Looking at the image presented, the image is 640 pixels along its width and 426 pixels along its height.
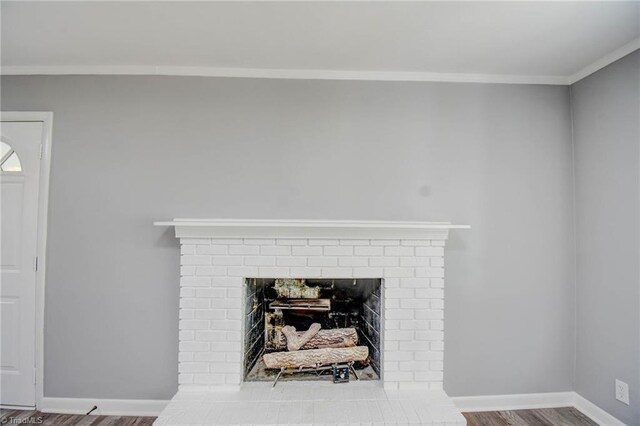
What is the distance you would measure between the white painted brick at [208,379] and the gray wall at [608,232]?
2.54m

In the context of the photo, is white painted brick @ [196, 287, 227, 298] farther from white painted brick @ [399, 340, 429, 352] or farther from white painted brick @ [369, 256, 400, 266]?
white painted brick @ [399, 340, 429, 352]

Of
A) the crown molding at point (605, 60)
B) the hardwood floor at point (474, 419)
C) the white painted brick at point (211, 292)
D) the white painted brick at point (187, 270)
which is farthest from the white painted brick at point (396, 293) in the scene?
the crown molding at point (605, 60)

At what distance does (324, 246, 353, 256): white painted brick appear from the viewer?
7.24 feet

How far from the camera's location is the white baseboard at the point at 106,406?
226cm

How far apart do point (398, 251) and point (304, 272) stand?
2.16 ft

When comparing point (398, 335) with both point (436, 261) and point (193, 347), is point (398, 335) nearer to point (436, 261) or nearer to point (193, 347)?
point (436, 261)

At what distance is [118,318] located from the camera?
2.28 meters

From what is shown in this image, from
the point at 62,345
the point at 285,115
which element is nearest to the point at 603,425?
the point at 285,115

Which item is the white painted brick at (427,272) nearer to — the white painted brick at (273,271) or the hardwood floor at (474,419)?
the white painted brick at (273,271)

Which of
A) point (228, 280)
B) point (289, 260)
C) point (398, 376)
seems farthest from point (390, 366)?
point (228, 280)

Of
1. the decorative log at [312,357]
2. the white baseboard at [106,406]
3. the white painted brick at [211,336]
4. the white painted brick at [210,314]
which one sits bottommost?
the white baseboard at [106,406]

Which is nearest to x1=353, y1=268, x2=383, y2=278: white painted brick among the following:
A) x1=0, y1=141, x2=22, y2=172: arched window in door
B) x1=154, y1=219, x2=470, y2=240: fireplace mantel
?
x1=154, y1=219, x2=470, y2=240: fireplace mantel

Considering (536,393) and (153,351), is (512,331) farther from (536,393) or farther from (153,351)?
(153,351)

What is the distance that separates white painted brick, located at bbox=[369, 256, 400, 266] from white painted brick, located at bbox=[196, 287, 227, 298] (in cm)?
102
